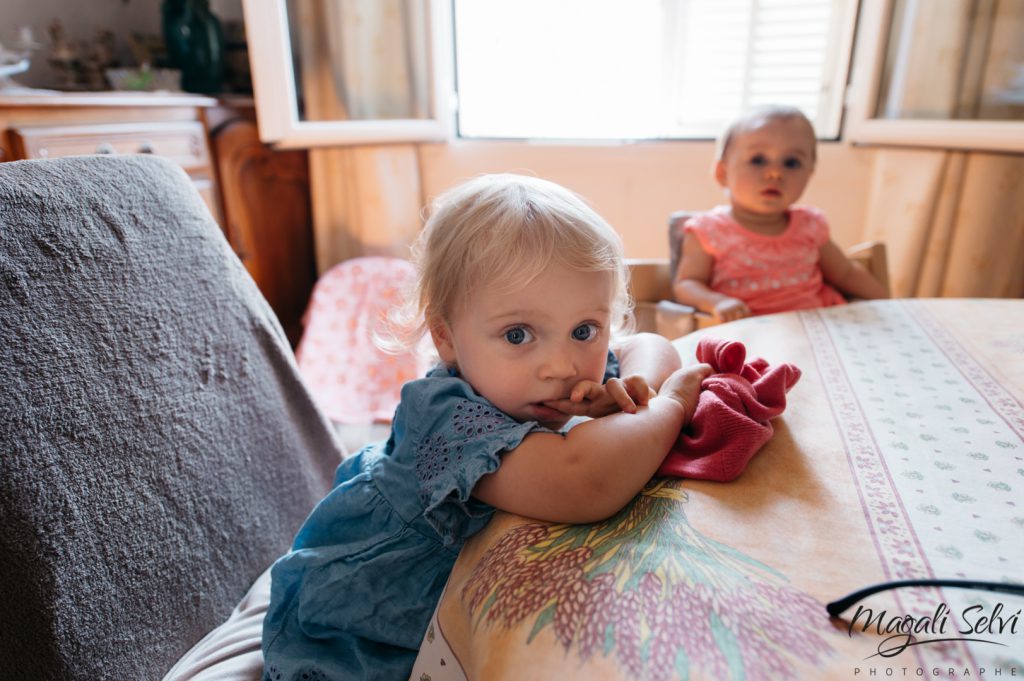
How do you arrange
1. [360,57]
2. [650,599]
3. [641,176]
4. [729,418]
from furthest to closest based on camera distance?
1. [641,176]
2. [360,57]
3. [729,418]
4. [650,599]

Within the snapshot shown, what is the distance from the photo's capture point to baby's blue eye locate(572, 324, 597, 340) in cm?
77

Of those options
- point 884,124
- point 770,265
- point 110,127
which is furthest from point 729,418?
point 884,124

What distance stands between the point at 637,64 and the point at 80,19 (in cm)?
205

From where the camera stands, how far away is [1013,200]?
2000mm

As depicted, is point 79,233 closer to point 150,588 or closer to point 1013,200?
→ point 150,588

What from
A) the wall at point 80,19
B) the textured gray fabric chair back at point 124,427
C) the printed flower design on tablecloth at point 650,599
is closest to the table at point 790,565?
the printed flower design on tablecloth at point 650,599

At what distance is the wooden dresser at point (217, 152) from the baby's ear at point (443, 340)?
0.96m

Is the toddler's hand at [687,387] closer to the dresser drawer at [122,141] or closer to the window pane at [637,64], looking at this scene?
the dresser drawer at [122,141]

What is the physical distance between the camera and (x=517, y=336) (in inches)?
29.5

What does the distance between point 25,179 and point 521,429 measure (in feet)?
2.23

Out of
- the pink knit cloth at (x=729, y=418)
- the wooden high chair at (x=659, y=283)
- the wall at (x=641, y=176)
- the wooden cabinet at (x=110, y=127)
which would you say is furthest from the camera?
the wall at (x=641, y=176)

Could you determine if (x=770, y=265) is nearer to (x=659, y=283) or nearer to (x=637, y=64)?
(x=659, y=283)

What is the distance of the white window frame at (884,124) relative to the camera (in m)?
1.94

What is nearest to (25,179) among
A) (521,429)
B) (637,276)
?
(521,429)
